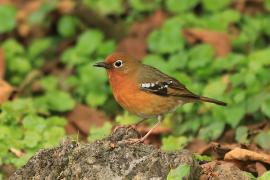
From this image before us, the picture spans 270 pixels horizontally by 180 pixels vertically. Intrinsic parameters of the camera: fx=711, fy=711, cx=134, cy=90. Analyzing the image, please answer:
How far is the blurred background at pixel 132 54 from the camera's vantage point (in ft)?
24.8

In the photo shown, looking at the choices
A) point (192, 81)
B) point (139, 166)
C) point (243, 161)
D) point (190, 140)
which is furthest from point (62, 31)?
point (139, 166)

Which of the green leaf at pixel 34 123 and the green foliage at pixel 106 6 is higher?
the green foliage at pixel 106 6

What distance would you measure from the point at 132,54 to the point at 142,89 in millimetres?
2781

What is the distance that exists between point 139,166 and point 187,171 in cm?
41

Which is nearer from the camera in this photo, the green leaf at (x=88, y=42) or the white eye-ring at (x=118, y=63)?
the white eye-ring at (x=118, y=63)

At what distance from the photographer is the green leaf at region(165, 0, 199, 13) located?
1051cm

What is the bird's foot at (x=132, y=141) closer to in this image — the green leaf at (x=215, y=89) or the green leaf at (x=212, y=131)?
the green leaf at (x=212, y=131)

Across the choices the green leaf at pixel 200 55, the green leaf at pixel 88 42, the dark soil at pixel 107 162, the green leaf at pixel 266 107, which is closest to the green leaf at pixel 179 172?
the dark soil at pixel 107 162

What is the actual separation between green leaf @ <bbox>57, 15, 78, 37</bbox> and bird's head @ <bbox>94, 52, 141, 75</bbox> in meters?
3.33

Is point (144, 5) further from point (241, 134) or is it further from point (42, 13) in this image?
point (241, 134)

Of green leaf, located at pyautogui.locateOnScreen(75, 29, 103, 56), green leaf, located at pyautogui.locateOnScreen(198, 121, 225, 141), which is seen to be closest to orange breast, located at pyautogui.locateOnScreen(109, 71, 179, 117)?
green leaf, located at pyautogui.locateOnScreen(198, 121, 225, 141)

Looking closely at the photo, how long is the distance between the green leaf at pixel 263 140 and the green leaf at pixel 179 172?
2233mm

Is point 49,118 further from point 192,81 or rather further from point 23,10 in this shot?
point 23,10

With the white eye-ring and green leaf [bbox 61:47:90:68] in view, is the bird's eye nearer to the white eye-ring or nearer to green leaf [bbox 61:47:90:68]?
the white eye-ring
